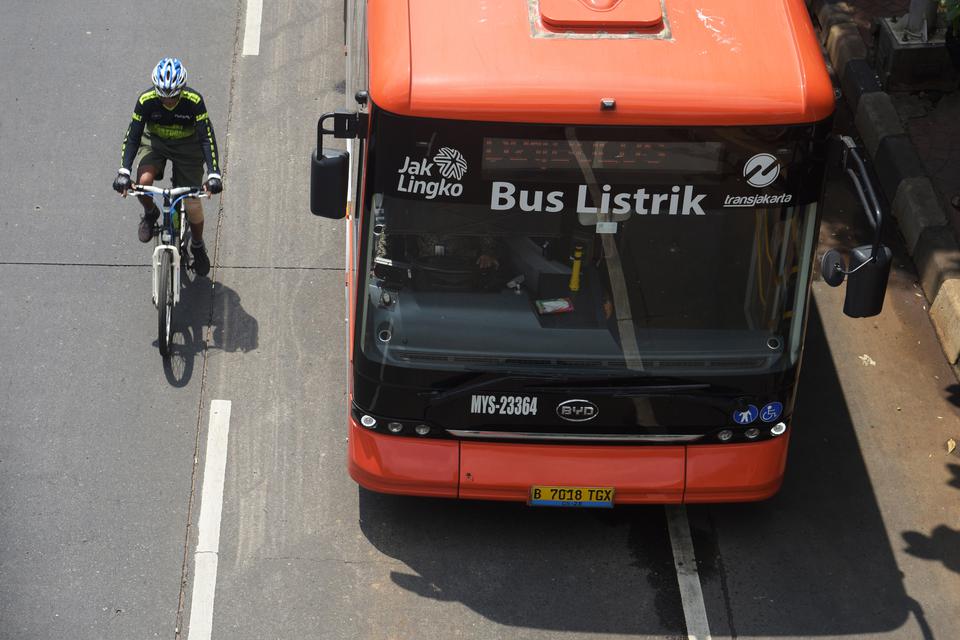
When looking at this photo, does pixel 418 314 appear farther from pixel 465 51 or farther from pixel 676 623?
pixel 676 623

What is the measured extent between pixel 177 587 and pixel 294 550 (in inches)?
28.7

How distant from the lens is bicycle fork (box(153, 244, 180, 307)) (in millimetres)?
9328

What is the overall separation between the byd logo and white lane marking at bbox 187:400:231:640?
230 centimetres

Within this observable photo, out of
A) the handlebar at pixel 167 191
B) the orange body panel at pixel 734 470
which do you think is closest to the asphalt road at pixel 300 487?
the orange body panel at pixel 734 470

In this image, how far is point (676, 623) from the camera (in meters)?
7.88

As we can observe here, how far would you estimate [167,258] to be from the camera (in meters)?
9.30

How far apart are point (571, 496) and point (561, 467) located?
20 cm

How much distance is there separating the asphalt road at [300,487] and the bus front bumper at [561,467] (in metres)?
0.56

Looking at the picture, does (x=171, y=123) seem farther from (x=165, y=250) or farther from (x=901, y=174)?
(x=901, y=174)

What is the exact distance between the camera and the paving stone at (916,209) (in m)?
10.8

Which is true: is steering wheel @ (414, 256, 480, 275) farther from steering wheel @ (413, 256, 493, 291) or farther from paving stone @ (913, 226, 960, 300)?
paving stone @ (913, 226, 960, 300)

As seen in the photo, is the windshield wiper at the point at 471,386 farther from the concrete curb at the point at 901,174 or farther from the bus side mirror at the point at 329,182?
the concrete curb at the point at 901,174

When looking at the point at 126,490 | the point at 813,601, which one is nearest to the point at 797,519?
the point at 813,601

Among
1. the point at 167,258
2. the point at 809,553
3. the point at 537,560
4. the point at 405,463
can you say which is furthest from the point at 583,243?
the point at 167,258
